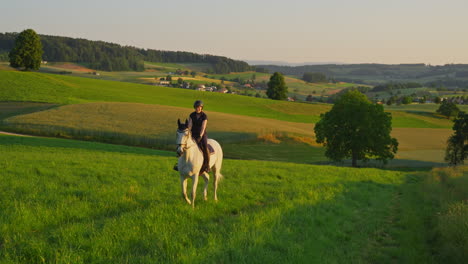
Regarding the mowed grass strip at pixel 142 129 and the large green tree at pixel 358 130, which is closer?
the large green tree at pixel 358 130

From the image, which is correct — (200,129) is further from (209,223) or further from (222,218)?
(209,223)

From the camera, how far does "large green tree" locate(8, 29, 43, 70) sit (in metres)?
99.2

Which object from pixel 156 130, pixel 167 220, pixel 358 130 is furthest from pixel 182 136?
pixel 156 130

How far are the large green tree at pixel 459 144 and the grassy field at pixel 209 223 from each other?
143 ft

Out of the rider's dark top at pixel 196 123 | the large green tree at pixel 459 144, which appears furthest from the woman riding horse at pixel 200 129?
the large green tree at pixel 459 144

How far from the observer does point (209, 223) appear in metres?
9.70

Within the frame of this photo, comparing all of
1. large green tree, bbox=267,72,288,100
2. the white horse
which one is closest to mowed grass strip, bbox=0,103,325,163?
the white horse

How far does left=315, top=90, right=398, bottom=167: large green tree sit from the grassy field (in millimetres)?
29316

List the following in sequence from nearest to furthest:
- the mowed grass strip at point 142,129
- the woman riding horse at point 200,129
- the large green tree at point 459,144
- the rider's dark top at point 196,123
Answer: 1. the woman riding horse at point 200,129
2. the rider's dark top at point 196,123
3. the mowed grass strip at point 142,129
4. the large green tree at point 459,144

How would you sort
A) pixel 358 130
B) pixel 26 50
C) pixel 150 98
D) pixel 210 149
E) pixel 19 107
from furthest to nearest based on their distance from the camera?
pixel 26 50 < pixel 150 98 < pixel 19 107 < pixel 358 130 < pixel 210 149

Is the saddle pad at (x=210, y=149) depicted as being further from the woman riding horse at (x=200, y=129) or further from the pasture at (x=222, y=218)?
the pasture at (x=222, y=218)

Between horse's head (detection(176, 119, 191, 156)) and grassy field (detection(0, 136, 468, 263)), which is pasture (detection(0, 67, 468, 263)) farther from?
horse's head (detection(176, 119, 191, 156))

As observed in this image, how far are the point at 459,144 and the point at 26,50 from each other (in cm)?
10411

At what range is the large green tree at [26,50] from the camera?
A: 99.2 m
